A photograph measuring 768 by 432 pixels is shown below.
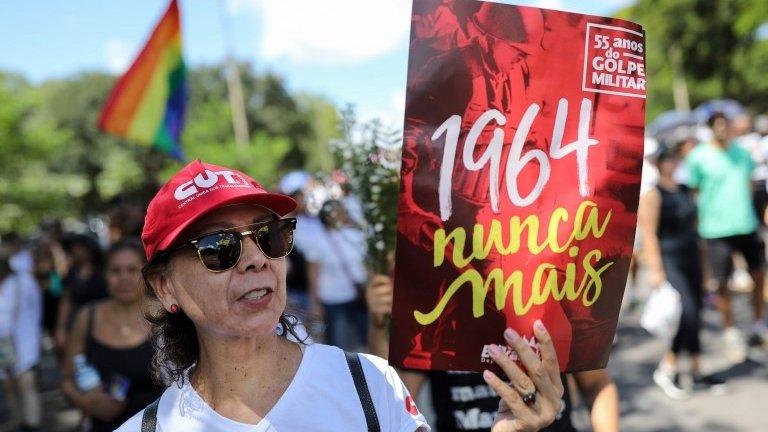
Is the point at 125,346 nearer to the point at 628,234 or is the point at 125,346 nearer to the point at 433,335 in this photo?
the point at 433,335

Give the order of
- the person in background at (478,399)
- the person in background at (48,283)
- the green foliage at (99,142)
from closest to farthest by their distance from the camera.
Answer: the person in background at (478,399), the person in background at (48,283), the green foliage at (99,142)

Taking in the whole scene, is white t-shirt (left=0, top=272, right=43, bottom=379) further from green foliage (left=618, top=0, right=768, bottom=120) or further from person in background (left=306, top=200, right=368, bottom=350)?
green foliage (left=618, top=0, right=768, bottom=120)

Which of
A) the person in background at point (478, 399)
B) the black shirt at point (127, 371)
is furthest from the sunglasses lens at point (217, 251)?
the black shirt at point (127, 371)

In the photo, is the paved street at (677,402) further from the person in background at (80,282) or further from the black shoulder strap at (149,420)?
the black shoulder strap at (149,420)

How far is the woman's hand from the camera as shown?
5.42 ft

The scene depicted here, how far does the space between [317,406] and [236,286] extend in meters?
0.32

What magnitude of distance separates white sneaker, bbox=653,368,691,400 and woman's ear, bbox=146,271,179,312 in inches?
191

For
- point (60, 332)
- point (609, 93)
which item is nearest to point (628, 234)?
point (609, 93)

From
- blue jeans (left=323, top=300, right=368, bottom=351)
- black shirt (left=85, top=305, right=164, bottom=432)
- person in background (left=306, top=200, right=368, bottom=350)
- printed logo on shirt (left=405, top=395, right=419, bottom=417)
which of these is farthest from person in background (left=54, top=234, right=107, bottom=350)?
printed logo on shirt (left=405, top=395, right=419, bottom=417)

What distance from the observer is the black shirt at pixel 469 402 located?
7.89 feet

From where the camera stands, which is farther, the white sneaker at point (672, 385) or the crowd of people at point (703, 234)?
the crowd of people at point (703, 234)

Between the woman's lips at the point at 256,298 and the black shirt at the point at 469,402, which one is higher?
the woman's lips at the point at 256,298

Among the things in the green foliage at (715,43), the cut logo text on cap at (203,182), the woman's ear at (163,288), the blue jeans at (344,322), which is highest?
the green foliage at (715,43)

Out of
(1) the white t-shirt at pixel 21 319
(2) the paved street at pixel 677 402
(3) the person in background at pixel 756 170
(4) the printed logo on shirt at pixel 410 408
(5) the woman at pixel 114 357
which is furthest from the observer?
(3) the person in background at pixel 756 170
